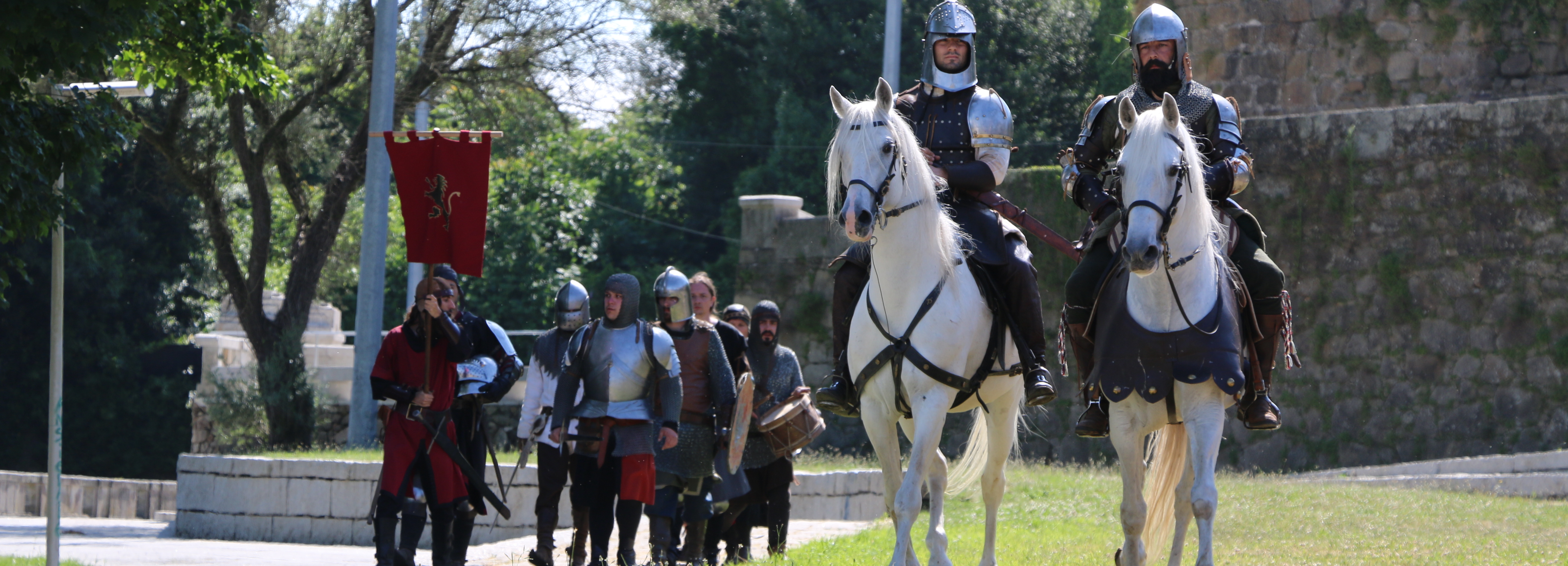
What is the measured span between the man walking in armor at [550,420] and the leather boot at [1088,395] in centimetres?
348

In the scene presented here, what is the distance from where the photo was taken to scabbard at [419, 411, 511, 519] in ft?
30.2

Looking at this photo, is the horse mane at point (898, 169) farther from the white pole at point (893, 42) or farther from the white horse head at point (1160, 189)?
the white pole at point (893, 42)

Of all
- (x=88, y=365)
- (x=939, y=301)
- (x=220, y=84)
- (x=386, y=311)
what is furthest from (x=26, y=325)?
(x=939, y=301)

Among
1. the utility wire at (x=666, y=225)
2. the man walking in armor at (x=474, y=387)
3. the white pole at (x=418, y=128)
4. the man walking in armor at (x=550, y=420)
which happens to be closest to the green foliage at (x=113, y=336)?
the white pole at (x=418, y=128)

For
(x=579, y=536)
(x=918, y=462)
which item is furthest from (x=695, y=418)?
(x=918, y=462)

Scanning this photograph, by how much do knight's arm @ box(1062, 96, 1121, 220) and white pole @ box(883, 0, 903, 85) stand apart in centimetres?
1282

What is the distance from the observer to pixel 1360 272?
56.3 feet

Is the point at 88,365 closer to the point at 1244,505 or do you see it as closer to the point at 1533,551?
the point at 1244,505

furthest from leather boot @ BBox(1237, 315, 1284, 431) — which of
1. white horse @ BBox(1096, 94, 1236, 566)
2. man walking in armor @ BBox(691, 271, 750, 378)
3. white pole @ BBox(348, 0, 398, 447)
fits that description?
white pole @ BBox(348, 0, 398, 447)

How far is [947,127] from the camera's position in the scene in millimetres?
7977

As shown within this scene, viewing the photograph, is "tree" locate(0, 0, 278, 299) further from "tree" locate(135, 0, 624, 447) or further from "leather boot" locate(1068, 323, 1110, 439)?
"tree" locate(135, 0, 624, 447)

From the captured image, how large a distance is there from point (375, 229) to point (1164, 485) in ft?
36.7

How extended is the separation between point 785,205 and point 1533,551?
1337 cm

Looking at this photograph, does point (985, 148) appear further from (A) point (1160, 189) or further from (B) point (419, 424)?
(B) point (419, 424)
